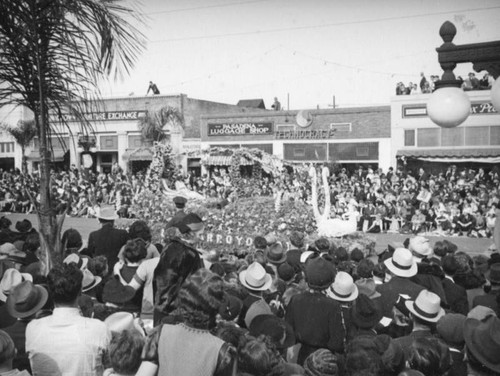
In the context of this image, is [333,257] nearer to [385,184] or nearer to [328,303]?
[328,303]

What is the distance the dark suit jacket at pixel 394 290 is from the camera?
4.66m

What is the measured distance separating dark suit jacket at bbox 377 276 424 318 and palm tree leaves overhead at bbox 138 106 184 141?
1157 inches

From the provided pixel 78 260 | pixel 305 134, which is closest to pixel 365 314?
pixel 78 260

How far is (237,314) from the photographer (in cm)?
438

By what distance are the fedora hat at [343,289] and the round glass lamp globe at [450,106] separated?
56.2 inches

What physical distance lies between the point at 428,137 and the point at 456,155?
1.64 metres

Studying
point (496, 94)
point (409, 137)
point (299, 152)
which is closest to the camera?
point (496, 94)

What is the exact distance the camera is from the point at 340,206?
2002cm

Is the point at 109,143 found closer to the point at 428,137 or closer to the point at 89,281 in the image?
the point at 428,137

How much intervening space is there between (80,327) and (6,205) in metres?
24.2

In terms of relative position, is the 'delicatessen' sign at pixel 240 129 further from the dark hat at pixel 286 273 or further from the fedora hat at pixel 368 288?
the fedora hat at pixel 368 288

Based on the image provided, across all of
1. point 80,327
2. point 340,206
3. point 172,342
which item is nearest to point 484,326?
point 172,342

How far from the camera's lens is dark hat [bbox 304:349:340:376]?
2938mm

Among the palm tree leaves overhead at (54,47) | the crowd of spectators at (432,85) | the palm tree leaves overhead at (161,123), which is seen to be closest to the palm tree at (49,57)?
the palm tree leaves overhead at (54,47)
